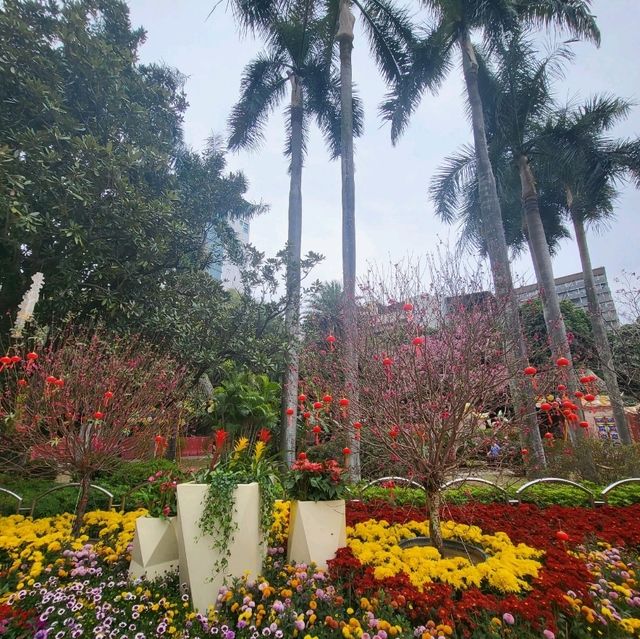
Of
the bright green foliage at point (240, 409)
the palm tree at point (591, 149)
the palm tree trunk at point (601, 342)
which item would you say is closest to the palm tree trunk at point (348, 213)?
the bright green foliage at point (240, 409)

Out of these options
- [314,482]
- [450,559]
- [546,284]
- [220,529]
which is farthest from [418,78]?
[220,529]

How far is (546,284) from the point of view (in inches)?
400

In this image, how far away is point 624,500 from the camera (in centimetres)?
495

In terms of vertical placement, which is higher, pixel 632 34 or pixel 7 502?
pixel 632 34

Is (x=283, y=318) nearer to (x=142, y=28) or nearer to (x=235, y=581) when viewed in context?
(x=235, y=581)

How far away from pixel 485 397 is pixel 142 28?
1113 cm

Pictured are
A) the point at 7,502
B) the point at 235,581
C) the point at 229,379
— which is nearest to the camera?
the point at 235,581

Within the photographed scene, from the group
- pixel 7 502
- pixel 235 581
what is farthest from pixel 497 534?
pixel 7 502

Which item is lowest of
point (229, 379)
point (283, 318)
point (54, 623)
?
point (54, 623)

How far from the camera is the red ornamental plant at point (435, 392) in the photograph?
→ 10.9 ft

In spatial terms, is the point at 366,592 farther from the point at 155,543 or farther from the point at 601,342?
the point at 601,342

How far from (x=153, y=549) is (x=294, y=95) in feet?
40.3

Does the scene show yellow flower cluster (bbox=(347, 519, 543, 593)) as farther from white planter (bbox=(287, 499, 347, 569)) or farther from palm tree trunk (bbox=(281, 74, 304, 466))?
palm tree trunk (bbox=(281, 74, 304, 466))

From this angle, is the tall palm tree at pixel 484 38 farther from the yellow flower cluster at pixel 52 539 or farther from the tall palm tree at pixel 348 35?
the yellow flower cluster at pixel 52 539
